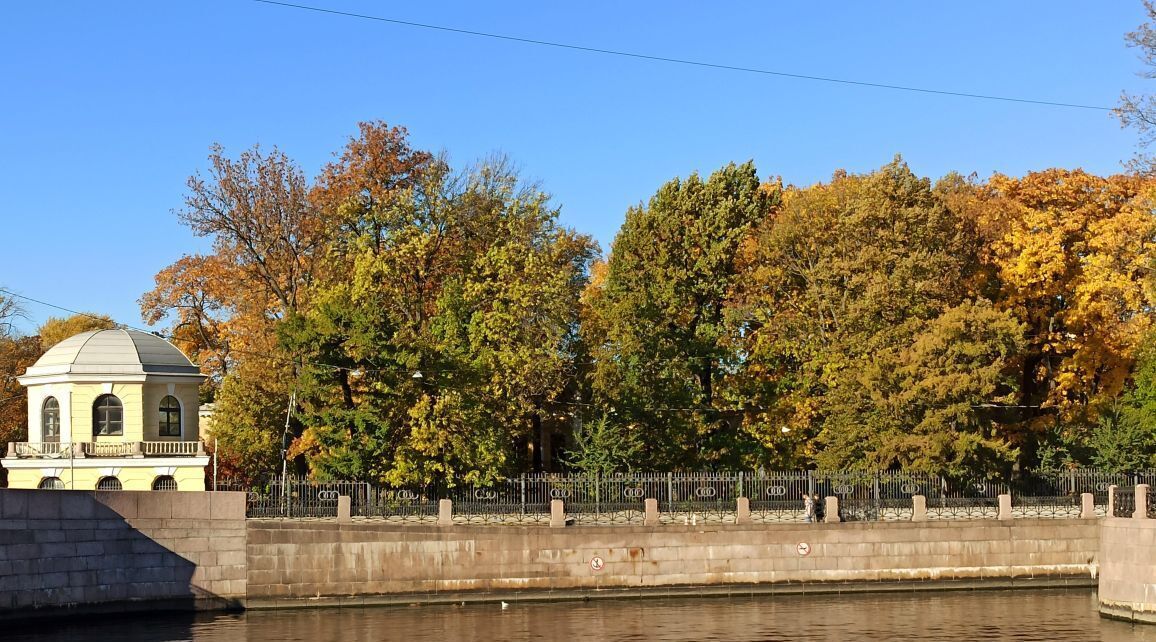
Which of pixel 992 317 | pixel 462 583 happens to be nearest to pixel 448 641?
pixel 462 583

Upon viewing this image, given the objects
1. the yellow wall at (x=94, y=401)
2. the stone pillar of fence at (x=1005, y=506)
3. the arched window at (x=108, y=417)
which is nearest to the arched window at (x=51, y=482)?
the yellow wall at (x=94, y=401)

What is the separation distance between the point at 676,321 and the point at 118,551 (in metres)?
23.5

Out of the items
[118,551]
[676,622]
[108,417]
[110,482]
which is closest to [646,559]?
[676,622]

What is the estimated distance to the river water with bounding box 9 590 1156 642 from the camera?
34438mm

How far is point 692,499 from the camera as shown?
45375 millimetres

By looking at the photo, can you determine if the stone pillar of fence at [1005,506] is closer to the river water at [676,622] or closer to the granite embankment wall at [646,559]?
the granite embankment wall at [646,559]

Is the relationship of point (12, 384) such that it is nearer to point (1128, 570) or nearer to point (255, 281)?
point (255, 281)

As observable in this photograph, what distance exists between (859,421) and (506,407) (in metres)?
12.8

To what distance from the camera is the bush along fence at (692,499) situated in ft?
141

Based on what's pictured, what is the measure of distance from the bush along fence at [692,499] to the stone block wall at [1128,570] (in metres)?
7.09

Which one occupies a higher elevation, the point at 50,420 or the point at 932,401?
the point at 932,401

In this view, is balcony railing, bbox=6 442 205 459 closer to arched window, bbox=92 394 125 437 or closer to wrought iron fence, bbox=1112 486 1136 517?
arched window, bbox=92 394 125 437

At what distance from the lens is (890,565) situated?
43.5 metres

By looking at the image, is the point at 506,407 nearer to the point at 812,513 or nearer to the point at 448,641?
the point at 812,513
